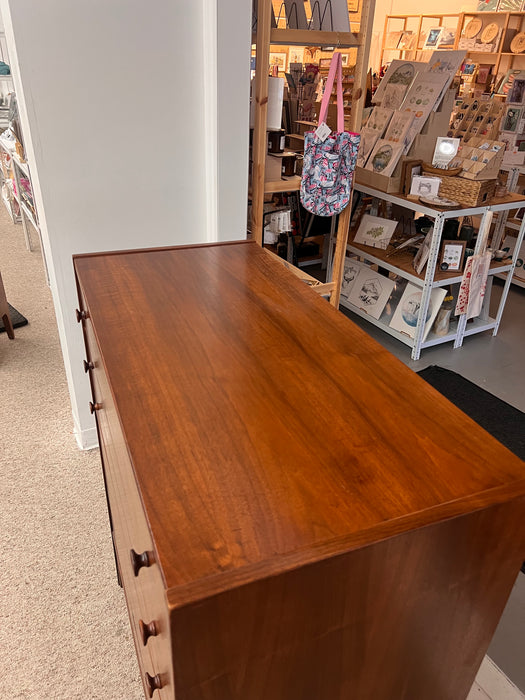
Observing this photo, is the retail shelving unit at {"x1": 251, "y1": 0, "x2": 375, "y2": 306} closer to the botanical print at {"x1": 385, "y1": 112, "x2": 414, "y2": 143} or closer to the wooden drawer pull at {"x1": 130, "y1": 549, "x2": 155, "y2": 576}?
the botanical print at {"x1": 385, "y1": 112, "x2": 414, "y2": 143}

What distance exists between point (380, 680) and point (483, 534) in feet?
0.91

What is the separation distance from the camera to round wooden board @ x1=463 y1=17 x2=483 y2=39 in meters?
5.89

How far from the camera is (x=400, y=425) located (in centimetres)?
78

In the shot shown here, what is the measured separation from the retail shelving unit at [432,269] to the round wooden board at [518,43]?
A: 3.51 meters

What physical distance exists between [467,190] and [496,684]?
224 centimetres

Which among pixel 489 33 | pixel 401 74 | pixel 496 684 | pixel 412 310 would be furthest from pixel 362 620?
pixel 489 33

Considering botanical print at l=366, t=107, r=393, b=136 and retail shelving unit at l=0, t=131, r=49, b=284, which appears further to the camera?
retail shelving unit at l=0, t=131, r=49, b=284

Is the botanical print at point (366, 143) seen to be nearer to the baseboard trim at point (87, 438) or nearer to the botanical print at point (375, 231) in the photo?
the botanical print at point (375, 231)

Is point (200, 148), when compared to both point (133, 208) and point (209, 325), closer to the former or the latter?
point (133, 208)

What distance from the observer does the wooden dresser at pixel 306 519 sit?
1.89 ft

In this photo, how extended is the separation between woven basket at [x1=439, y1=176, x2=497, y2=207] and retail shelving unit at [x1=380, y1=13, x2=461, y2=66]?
446 cm

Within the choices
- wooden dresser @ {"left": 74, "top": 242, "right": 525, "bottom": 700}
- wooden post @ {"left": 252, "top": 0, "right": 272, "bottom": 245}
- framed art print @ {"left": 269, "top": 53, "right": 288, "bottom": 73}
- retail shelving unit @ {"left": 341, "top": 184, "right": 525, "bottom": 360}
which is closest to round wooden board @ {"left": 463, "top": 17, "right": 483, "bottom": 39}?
framed art print @ {"left": 269, "top": 53, "right": 288, "bottom": 73}

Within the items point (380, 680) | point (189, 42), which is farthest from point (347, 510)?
point (189, 42)

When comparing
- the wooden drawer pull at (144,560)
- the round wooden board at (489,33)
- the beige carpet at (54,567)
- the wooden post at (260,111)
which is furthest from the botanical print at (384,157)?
the round wooden board at (489,33)
